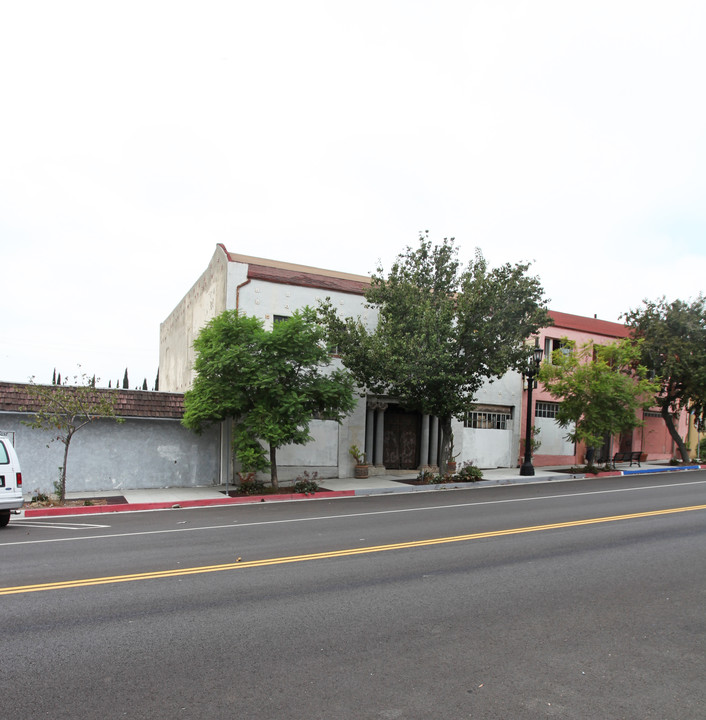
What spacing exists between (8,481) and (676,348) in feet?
91.3

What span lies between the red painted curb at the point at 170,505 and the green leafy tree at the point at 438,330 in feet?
13.0

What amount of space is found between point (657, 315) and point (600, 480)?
1162 cm

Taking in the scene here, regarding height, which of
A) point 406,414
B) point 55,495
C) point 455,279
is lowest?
point 55,495

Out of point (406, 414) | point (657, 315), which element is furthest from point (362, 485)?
point (657, 315)

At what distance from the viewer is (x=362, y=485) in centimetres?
1981

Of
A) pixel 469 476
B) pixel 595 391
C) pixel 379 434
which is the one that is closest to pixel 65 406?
pixel 379 434

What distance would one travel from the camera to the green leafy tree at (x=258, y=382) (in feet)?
56.0

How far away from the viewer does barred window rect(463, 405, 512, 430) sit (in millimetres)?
25594

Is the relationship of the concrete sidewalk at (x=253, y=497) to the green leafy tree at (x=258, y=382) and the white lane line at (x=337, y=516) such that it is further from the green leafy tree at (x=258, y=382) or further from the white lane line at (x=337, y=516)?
the white lane line at (x=337, y=516)

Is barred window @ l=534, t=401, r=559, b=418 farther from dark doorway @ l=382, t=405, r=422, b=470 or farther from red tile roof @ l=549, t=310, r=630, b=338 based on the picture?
dark doorway @ l=382, t=405, r=422, b=470

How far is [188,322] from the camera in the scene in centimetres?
2681

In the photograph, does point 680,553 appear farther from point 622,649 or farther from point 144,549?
point 144,549

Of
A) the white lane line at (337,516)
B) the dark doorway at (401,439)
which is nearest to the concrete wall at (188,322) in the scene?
the dark doorway at (401,439)

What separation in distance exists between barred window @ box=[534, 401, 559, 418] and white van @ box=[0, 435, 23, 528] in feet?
70.7
